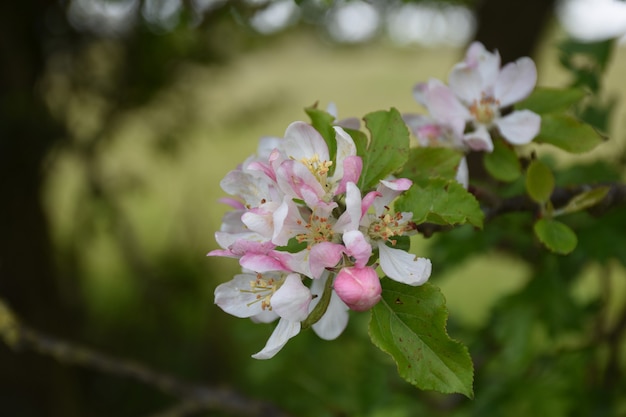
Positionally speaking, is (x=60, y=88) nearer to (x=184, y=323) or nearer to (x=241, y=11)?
(x=184, y=323)

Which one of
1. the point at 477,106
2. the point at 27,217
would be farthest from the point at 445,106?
the point at 27,217

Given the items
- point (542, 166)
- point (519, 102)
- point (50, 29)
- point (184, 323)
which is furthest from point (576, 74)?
point (184, 323)

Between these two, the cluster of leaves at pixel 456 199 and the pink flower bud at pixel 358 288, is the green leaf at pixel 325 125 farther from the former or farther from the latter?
the pink flower bud at pixel 358 288

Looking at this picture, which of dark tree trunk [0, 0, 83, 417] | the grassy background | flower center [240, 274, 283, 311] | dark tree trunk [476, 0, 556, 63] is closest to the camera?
flower center [240, 274, 283, 311]

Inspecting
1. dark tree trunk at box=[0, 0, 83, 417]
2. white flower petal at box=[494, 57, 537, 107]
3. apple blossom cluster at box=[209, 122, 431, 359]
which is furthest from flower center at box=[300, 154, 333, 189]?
dark tree trunk at box=[0, 0, 83, 417]

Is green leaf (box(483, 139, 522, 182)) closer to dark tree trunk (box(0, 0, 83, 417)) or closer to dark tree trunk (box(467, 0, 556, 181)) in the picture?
dark tree trunk (box(467, 0, 556, 181))

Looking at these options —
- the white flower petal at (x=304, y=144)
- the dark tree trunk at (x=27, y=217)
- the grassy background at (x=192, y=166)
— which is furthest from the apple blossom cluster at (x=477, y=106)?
the dark tree trunk at (x=27, y=217)

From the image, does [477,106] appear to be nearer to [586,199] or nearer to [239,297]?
[586,199]
